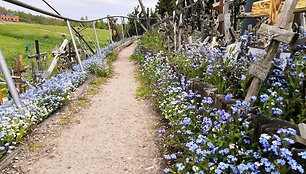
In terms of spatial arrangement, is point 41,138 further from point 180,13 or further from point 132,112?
point 180,13

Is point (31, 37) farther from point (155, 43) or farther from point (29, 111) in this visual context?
point (29, 111)

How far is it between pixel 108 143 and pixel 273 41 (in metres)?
3.03

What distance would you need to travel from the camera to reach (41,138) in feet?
16.0

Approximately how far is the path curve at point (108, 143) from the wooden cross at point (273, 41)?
168 cm

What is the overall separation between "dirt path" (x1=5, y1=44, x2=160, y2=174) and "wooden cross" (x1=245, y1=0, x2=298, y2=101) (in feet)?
5.51

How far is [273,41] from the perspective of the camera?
2.97 meters

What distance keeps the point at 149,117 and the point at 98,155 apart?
1960 mm

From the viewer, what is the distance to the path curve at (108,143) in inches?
152

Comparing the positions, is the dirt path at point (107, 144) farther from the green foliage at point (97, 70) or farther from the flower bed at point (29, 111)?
the green foliage at point (97, 70)

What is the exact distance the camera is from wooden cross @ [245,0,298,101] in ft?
9.42

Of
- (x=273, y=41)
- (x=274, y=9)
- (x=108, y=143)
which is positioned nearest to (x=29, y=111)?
(x=108, y=143)

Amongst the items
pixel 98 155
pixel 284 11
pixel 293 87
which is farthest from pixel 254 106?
pixel 98 155

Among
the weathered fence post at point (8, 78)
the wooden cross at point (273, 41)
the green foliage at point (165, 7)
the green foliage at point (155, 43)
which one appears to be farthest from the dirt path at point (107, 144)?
the green foliage at point (165, 7)

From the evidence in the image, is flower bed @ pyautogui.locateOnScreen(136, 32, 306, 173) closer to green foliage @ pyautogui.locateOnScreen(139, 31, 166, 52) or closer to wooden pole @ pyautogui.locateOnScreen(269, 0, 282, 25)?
wooden pole @ pyautogui.locateOnScreen(269, 0, 282, 25)
